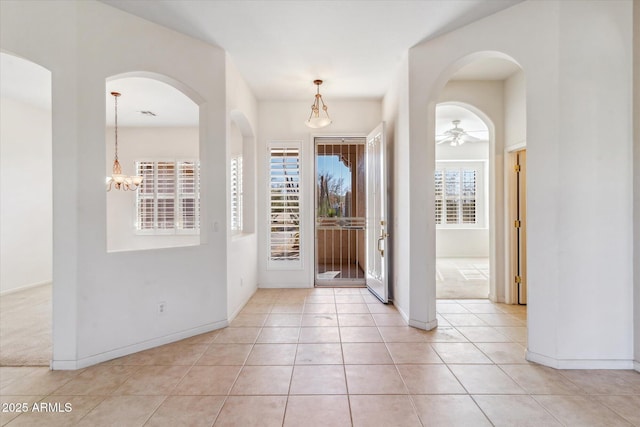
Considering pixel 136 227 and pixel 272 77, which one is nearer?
pixel 272 77

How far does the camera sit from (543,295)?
2449 mm

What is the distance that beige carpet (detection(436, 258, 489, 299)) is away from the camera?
4.54 metres

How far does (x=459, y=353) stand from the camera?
105 inches

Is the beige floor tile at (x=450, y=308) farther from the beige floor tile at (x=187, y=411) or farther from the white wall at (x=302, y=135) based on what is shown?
the beige floor tile at (x=187, y=411)

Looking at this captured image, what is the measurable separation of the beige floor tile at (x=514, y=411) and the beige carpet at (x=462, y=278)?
95.2 inches

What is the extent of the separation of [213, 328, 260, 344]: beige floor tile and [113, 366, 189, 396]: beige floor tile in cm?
54

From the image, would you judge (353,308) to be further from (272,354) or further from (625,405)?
(625,405)

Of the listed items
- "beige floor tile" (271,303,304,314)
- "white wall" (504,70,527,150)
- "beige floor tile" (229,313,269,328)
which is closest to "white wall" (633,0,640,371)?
"white wall" (504,70,527,150)

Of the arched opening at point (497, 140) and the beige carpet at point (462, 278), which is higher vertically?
the arched opening at point (497, 140)

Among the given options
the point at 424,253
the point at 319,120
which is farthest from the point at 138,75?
the point at 424,253

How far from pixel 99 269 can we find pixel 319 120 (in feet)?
9.09

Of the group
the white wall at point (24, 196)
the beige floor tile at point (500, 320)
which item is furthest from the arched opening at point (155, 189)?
the beige floor tile at point (500, 320)

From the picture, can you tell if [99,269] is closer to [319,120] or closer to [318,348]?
[318,348]

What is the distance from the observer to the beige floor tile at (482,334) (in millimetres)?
2938
